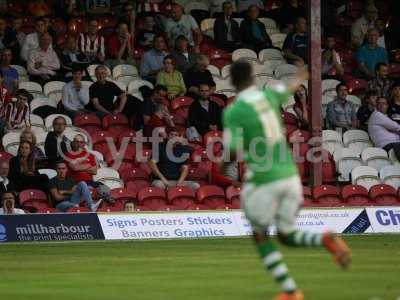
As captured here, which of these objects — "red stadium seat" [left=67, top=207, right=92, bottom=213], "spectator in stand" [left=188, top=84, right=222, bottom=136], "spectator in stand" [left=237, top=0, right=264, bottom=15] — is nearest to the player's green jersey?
"red stadium seat" [left=67, top=207, right=92, bottom=213]

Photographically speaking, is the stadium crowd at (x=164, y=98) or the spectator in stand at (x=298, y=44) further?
the spectator in stand at (x=298, y=44)

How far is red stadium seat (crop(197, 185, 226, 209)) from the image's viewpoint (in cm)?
2205

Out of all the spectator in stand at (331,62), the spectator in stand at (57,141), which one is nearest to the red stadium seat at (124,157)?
the spectator in stand at (57,141)

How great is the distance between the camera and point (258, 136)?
10133 millimetres

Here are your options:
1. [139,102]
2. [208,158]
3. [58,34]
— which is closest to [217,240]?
[208,158]

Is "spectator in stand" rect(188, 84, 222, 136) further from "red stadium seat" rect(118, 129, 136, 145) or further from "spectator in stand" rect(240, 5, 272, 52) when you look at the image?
"spectator in stand" rect(240, 5, 272, 52)

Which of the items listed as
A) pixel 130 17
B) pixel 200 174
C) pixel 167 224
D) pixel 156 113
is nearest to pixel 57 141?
pixel 156 113

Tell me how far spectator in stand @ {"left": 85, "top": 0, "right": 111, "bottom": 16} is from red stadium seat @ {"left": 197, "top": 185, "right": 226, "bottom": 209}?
5902 mm

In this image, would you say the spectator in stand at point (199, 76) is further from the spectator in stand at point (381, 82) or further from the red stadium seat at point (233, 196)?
the spectator in stand at point (381, 82)

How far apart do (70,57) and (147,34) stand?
204cm

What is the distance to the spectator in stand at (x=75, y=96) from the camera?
22922 millimetres

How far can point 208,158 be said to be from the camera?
22703 millimetres

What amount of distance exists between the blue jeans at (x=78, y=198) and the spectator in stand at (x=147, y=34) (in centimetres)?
550

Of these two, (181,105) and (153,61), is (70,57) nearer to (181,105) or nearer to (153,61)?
(153,61)
